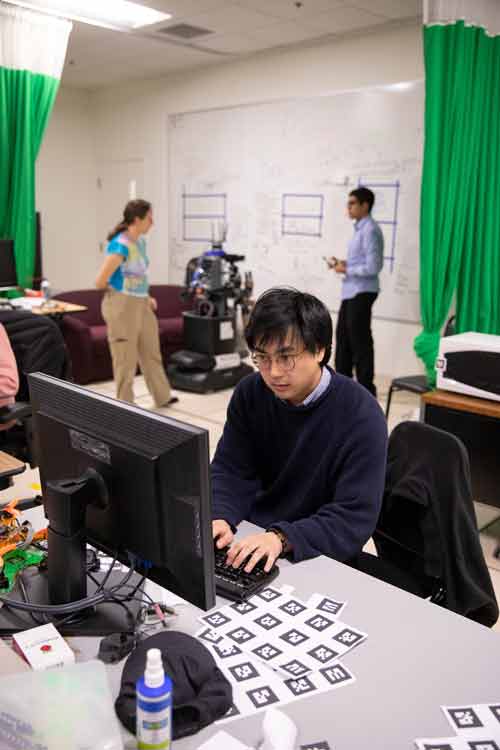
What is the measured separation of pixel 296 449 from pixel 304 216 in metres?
4.61

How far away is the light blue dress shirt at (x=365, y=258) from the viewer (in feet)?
15.6

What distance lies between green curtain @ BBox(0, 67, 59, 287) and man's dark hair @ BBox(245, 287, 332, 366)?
12.5 feet

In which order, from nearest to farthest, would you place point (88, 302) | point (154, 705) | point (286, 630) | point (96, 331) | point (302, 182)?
point (154, 705) → point (286, 630) → point (96, 331) → point (302, 182) → point (88, 302)

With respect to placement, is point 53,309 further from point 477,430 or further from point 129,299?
point 477,430

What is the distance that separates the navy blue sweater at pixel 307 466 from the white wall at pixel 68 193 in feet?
21.8

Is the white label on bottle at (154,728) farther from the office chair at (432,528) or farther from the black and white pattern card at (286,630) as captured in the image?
the office chair at (432,528)

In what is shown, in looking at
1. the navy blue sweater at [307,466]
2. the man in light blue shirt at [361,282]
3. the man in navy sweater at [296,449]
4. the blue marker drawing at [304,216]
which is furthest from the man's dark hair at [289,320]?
the blue marker drawing at [304,216]

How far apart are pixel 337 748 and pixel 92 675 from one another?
36 centimetres

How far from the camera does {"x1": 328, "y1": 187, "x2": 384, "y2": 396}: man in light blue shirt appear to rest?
4.76 meters

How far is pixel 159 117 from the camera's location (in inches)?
277

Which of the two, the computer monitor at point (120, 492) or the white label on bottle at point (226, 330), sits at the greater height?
the computer monitor at point (120, 492)

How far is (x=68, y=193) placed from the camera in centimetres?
779

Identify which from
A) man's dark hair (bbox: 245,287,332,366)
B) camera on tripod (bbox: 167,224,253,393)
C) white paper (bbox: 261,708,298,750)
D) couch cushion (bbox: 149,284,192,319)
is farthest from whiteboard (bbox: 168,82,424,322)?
white paper (bbox: 261,708,298,750)

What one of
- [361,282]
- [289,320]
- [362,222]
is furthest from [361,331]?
[289,320]
